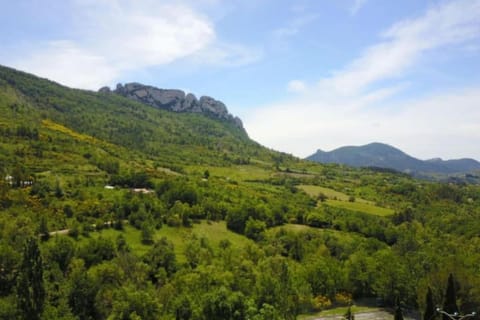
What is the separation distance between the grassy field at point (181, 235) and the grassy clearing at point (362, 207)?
6404cm

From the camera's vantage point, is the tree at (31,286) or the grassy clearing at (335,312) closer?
the tree at (31,286)

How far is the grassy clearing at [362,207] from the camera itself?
181087 mm

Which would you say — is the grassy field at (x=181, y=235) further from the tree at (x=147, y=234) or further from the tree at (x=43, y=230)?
the tree at (x=43, y=230)

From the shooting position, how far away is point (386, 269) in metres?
92.9

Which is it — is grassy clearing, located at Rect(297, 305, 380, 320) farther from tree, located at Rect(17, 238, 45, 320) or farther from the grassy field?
tree, located at Rect(17, 238, 45, 320)

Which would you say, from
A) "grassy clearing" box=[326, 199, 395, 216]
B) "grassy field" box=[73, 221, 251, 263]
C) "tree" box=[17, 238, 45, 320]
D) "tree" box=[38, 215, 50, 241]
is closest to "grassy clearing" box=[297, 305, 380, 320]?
"grassy field" box=[73, 221, 251, 263]

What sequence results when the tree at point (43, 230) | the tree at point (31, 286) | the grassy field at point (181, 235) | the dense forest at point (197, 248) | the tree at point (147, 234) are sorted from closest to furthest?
the tree at point (31, 286) < the dense forest at point (197, 248) < the tree at point (43, 230) < the grassy field at point (181, 235) < the tree at point (147, 234)

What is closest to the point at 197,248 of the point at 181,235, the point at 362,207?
the point at 181,235

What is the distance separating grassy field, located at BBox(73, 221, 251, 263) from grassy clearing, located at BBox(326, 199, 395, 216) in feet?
210

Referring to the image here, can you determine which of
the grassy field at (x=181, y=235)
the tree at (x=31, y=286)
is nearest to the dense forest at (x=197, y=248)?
the tree at (x=31, y=286)

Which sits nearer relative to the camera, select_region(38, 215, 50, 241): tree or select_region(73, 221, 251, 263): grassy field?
select_region(38, 215, 50, 241): tree

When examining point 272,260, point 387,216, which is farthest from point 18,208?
point 387,216

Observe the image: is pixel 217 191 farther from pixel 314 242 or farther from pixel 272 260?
pixel 272 260

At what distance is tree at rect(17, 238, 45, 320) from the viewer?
65375mm
